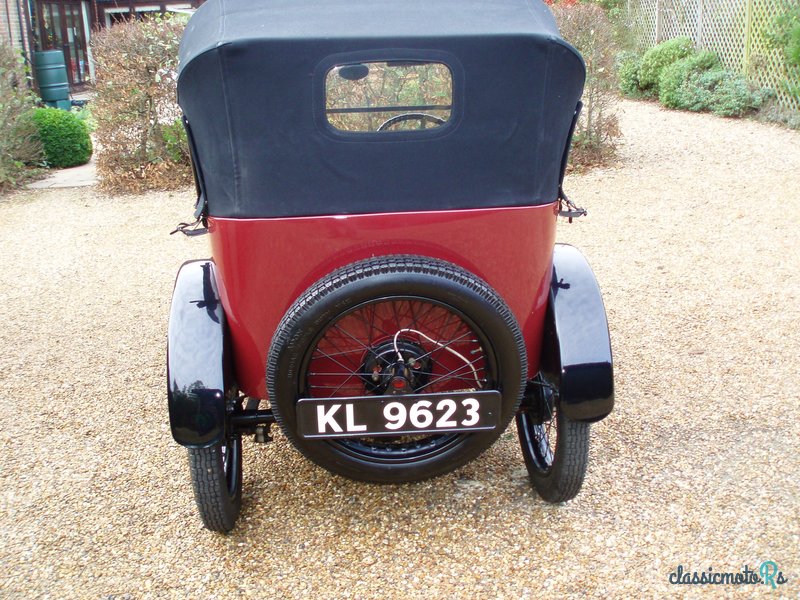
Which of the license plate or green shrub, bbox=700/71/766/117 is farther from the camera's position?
green shrub, bbox=700/71/766/117

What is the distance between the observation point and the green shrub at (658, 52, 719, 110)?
37.7 feet

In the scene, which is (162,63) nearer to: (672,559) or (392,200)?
(392,200)

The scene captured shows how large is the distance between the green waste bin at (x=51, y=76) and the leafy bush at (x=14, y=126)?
17.3 feet

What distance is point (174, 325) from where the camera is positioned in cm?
262

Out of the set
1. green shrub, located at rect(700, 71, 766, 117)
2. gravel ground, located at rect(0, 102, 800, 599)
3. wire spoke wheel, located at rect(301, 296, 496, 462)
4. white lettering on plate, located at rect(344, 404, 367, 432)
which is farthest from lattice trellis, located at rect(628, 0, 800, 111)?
white lettering on plate, located at rect(344, 404, 367, 432)

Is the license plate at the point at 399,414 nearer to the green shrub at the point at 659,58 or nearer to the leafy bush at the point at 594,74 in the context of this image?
the leafy bush at the point at 594,74

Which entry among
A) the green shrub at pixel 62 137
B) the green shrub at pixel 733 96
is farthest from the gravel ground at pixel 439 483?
the green shrub at pixel 733 96

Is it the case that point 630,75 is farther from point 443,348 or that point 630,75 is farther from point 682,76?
point 443,348

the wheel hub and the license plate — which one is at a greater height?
the wheel hub

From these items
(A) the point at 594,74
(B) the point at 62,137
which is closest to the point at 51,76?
(B) the point at 62,137

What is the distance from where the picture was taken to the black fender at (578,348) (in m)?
2.51

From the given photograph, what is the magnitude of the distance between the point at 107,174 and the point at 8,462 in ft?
Answer: 17.8

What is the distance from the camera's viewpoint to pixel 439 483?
2947mm

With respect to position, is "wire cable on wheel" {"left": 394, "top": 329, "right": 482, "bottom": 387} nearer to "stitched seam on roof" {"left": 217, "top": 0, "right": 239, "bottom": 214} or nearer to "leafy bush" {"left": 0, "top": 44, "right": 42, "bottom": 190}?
"stitched seam on roof" {"left": 217, "top": 0, "right": 239, "bottom": 214}
